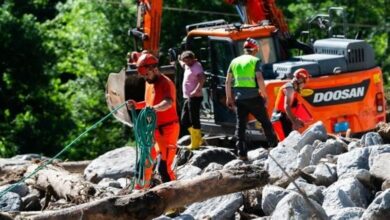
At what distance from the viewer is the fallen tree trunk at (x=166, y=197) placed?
11.1 m

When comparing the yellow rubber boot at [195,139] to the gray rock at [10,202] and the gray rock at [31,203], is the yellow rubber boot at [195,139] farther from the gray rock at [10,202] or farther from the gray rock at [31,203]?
the gray rock at [10,202]

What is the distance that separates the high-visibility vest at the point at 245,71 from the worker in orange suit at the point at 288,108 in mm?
→ 598

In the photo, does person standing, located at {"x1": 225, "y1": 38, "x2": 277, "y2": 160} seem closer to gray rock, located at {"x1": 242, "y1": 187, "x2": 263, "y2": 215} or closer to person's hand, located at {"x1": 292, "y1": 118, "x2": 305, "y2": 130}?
person's hand, located at {"x1": 292, "y1": 118, "x2": 305, "y2": 130}

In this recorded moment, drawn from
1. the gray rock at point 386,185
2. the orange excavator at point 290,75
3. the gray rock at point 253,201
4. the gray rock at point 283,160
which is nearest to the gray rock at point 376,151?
the gray rock at point 386,185

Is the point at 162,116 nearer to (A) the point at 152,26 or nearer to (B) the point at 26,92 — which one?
(A) the point at 152,26

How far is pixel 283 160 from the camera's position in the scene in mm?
14680

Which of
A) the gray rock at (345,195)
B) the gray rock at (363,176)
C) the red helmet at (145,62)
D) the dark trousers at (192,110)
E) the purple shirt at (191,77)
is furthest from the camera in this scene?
the dark trousers at (192,110)

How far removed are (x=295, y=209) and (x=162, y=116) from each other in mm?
2600

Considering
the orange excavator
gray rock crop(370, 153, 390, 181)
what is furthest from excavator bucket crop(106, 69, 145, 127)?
gray rock crop(370, 153, 390, 181)

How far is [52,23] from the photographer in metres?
36.7

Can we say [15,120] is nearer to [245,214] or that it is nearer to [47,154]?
[47,154]

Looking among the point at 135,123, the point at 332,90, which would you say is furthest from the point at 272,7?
the point at 135,123

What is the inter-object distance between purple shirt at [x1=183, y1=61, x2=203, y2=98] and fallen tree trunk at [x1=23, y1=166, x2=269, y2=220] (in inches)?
269

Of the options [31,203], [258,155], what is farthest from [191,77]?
[31,203]
